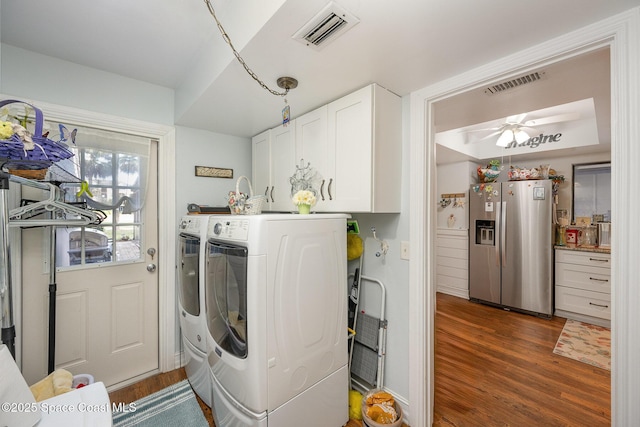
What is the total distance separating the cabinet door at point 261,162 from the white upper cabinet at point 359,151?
642mm

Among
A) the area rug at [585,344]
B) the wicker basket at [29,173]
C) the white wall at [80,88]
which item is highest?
the white wall at [80,88]

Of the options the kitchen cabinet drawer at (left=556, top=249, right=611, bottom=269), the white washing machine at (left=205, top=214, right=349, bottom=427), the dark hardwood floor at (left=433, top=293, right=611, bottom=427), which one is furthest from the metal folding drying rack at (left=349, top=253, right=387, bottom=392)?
the kitchen cabinet drawer at (left=556, top=249, right=611, bottom=269)

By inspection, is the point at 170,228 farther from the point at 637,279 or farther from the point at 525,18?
the point at 637,279

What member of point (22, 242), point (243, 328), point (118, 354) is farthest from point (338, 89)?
point (118, 354)

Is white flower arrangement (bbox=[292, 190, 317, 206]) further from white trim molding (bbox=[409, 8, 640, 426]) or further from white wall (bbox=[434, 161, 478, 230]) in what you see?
white wall (bbox=[434, 161, 478, 230])

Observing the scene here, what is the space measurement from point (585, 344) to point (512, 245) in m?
1.29

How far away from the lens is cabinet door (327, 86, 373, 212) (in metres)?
1.56

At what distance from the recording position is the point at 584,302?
3.20 m

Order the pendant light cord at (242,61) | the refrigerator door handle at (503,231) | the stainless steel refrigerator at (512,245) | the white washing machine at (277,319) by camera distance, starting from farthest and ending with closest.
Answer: the refrigerator door handle at (503,231) < the stainless steel refrigerator at (512,245) < the white washing machine at (277,319) < the pendant light cord at (242,61)

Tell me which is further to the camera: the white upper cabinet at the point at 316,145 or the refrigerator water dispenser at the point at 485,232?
the refrigerator water dispenser at the point at 485,232

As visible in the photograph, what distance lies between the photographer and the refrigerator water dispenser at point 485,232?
12.4 ft

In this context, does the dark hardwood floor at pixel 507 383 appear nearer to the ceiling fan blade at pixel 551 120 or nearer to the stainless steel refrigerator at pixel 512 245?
the stainless steel refrigerator at pixel 512 245

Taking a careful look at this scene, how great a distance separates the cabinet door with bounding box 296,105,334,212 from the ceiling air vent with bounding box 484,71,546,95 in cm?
109

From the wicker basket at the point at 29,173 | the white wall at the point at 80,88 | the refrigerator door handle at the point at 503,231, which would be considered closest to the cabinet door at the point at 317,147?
the white wall at the point at 80,88
